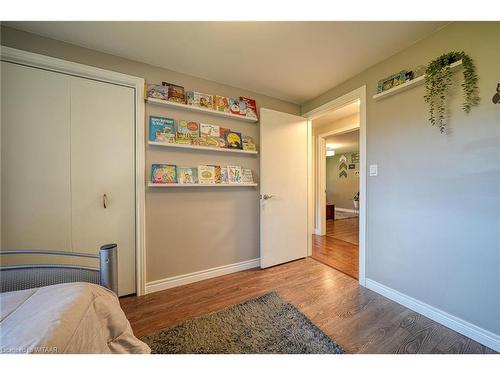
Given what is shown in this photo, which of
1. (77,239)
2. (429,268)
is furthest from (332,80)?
(77,239)

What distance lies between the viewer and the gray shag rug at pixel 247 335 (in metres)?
1.21

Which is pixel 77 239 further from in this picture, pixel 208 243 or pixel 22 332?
pixel 22 332

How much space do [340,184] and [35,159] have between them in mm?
7983

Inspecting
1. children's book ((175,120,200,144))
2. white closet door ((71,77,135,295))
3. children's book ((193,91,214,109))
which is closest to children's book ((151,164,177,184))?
white closet door ((71,77,135,295))

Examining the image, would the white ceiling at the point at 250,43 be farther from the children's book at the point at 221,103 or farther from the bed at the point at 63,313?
the bed at the point at 63,313

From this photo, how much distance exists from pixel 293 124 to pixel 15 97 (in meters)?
2.68

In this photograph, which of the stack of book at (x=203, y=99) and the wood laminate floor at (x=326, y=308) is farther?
the stack of book at (x=203, y=99)

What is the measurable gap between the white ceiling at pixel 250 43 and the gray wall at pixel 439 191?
29cm

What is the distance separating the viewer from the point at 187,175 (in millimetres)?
2004

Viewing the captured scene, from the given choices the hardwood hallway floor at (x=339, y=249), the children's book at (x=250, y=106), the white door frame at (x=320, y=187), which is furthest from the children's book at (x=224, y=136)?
the white door frame at (x=320, y=187)

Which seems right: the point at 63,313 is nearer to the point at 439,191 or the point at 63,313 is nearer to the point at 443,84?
the point at 439,191

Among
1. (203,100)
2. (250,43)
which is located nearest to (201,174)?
(203,100)

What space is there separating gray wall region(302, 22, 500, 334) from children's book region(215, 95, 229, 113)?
4.94 ft

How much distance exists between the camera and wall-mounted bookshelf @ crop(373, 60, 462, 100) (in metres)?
1.34
